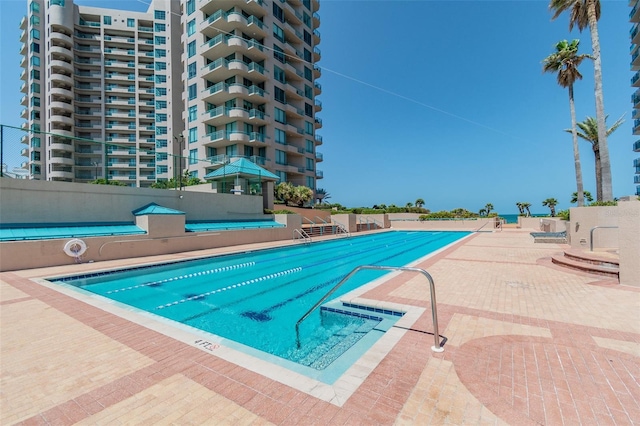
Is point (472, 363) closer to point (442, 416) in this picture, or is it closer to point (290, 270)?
point (442, 416)

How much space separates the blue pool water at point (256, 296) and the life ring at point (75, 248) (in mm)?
2209

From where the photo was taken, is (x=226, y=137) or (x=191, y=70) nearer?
(x=226, y=137)

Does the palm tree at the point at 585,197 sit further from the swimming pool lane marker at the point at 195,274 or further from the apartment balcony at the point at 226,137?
the swimming pool lane marker at the point at 195,274

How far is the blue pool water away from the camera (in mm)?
4789

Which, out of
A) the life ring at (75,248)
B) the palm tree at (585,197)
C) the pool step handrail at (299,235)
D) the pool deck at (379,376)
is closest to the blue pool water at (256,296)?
the pool deck at (379,376)

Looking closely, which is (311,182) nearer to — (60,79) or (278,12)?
(278,12)

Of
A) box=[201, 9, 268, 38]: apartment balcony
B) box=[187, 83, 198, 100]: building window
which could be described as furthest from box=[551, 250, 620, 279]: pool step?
box=[187, 83, 198, 100]: building window

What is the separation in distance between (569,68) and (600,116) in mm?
8742

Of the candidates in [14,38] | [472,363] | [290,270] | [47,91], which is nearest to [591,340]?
[472,363]

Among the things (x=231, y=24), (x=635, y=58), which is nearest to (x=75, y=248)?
(x=231, y=24)

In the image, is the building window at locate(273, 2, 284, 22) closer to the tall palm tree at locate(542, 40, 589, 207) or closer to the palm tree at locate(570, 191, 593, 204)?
the tall palm tree at locate(542, 40, 589, 207)

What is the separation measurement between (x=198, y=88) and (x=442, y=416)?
37.7m

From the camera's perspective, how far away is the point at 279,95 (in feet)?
113

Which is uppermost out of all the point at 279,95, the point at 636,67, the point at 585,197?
Result: the point at 636,67
